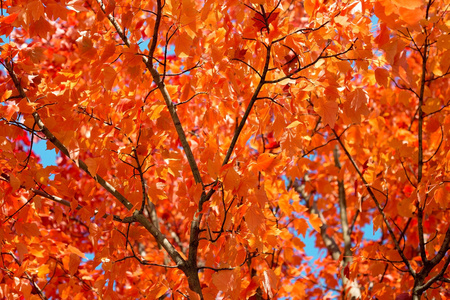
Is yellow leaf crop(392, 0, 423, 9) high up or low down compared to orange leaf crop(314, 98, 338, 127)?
down

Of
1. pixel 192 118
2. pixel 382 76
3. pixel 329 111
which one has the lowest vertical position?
pixel 329 111

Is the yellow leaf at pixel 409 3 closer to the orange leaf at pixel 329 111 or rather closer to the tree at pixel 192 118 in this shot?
the tree at pixel 192 118

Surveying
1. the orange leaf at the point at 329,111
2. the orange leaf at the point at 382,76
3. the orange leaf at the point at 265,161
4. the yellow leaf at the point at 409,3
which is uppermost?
the orange leaf at the point at 382,76

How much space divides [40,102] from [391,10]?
1922 millimetres

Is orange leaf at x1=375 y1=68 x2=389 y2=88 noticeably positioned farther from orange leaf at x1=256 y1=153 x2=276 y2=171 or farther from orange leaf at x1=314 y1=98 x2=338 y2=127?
orange leaf at x1=256 y1=153 x2=276 y2=171

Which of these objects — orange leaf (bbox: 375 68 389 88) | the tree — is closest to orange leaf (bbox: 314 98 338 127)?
the tree

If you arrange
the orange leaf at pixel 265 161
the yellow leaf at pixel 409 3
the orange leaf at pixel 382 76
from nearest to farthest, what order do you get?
the yellow leaf at pixel 409 3, the orange leaf at pixel 265 161, the orange leaf at pixel 382 76

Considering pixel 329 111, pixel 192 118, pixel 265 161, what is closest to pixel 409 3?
pixel 329 111

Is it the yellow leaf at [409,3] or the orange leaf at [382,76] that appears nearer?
the yellow leaf at [409,3]

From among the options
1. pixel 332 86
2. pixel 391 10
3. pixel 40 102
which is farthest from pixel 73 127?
pixel 391 10

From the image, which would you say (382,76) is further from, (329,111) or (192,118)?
(192,118)

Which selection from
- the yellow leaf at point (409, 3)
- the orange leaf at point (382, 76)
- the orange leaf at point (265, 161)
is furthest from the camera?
the orange leaf at point (382, 76)

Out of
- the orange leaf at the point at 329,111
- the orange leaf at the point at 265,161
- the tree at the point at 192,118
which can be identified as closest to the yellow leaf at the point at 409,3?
the tree at the point at 192,118

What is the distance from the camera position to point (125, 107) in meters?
2.20
